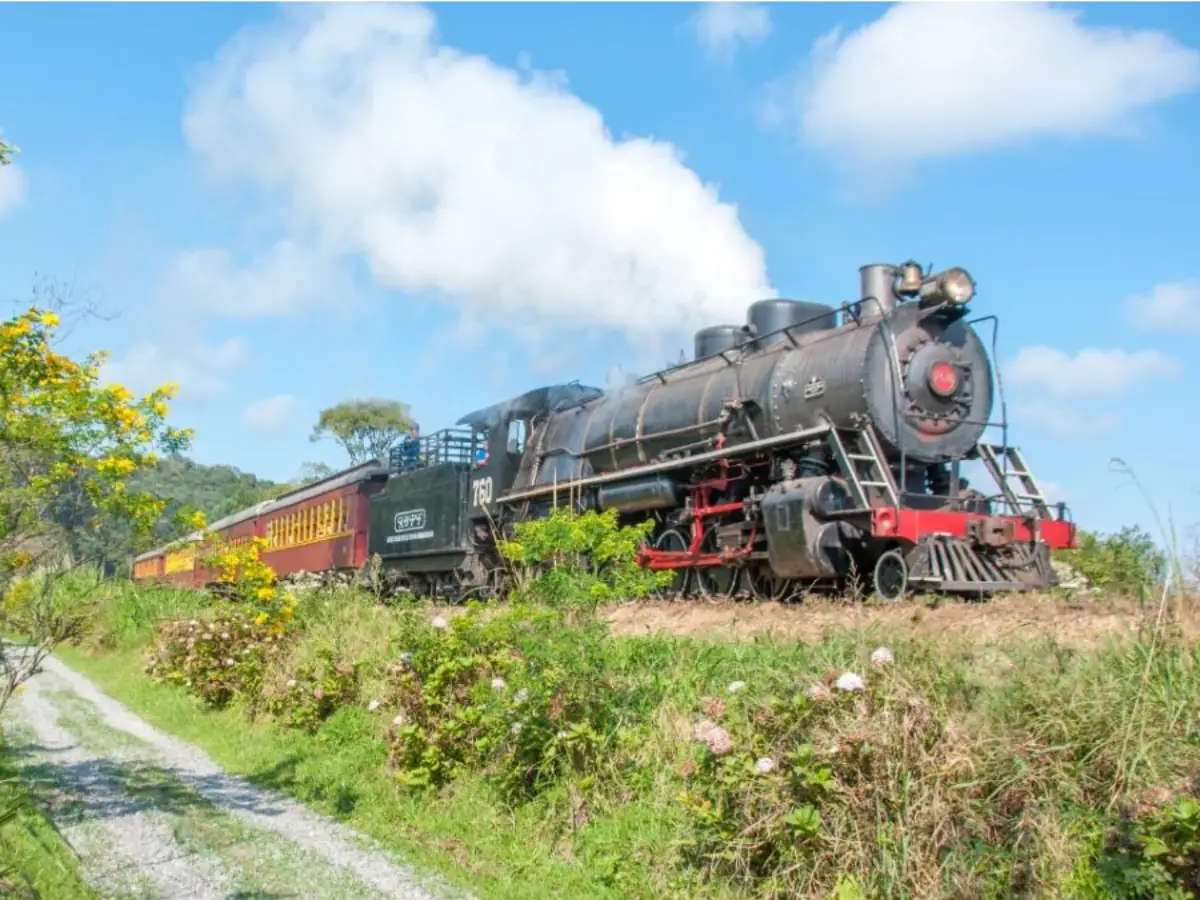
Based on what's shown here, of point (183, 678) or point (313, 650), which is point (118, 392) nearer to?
point (313, 650)

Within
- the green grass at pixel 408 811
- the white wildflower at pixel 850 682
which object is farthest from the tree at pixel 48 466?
the white wildflower at pixel 850 682

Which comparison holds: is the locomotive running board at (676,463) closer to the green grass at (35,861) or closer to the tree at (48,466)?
the tree at (48,466)

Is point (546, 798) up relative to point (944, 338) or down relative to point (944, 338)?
down

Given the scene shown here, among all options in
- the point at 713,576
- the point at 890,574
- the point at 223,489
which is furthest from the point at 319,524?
the point at 223,489

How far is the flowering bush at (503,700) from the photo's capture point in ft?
22.5

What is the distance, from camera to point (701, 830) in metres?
5.26

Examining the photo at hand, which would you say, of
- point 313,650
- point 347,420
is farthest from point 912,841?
point 347,420

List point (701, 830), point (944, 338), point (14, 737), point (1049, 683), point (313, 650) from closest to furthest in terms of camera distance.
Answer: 1. point (1049, 683)
2. point (701, 830)
3. point (14, 737)
4. point (313, 650)
5. point (944, 338)

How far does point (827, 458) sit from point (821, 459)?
0.07 metres

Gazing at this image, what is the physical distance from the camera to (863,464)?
462 inches

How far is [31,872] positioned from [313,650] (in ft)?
17.1

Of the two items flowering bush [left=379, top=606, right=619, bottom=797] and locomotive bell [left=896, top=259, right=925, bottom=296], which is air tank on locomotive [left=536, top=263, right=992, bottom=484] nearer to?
locomotive bell [left=896, top=259, right=925, bottom=296]

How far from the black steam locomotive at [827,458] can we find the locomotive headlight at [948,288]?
16mm

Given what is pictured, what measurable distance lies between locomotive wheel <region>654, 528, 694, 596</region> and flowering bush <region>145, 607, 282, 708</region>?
15.6 feet
